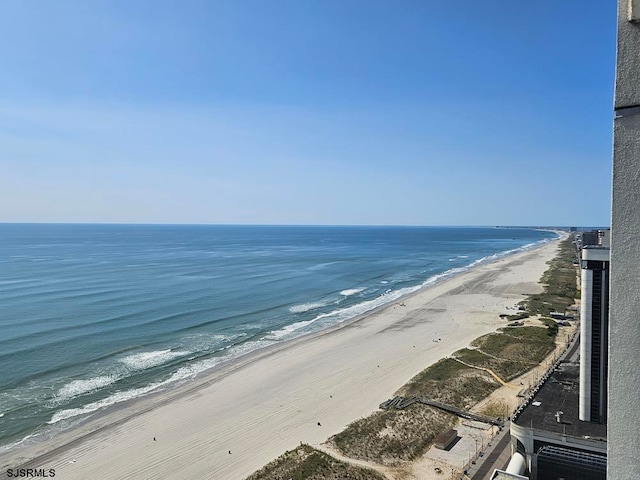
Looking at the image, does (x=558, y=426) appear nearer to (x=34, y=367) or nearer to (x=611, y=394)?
(x=611, y=394)

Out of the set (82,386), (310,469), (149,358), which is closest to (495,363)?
(310,469)

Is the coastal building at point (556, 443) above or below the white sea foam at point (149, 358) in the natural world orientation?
above

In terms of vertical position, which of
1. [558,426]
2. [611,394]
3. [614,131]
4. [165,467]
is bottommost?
[165,467]

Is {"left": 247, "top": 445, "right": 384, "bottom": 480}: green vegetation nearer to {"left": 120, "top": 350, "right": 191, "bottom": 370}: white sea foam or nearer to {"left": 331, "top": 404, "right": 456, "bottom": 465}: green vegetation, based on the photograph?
{"left": 331, "top": 404, "right": 456, "bottom": 465}: green vegetation

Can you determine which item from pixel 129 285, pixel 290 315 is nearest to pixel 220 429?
pixel 290 315

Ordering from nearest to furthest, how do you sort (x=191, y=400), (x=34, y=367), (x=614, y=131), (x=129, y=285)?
(x=614, y=131) → (x=191, y=400) → (x=34, y=367) → (x=129, y=285)

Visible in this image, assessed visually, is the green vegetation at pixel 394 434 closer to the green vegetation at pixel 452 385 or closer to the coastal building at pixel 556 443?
the green vegetation at pixel 452 385

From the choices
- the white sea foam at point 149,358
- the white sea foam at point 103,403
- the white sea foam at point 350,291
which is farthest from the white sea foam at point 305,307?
the white sea foam at point 103,403

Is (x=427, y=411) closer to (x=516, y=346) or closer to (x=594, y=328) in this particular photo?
(x=594, y=328)
